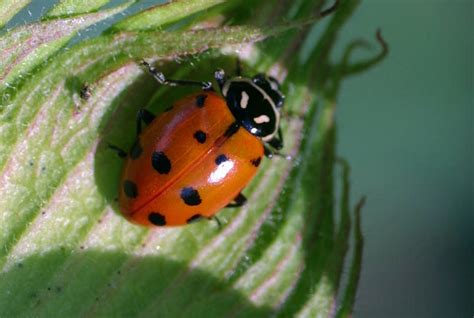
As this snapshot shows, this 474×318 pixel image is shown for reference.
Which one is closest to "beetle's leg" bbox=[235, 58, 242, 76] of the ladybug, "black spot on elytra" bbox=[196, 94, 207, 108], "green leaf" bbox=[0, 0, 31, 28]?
the ladybug

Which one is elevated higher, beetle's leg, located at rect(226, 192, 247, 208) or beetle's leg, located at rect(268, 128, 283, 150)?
beetle's leg, located at rect(268, 128, 283, 150)

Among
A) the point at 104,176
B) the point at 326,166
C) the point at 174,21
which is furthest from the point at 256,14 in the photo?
the point at 104,176

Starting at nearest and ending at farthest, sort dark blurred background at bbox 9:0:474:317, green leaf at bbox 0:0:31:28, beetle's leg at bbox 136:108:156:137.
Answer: green leaf at bbox 0:0:31:28
beetle's leg at bbox 136:108:156:137
dark blurred background at bbox 9:0:474:317

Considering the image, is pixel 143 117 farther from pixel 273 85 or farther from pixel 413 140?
pixel 413 140

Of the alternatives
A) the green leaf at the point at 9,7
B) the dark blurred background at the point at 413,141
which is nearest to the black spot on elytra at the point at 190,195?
the green leaf at the point at 9,7

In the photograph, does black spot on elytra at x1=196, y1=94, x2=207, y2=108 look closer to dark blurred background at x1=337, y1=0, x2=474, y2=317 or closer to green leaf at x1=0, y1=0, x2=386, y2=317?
green leaf at x1=0, y1=0, x2=386, y2=317

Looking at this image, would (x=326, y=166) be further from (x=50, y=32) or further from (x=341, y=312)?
(x=50, y=32)

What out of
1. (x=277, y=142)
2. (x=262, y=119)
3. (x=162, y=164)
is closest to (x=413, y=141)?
(x=262, y=119)

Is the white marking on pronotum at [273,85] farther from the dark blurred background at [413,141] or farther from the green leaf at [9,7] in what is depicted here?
the dark blurred background at [413,141]
